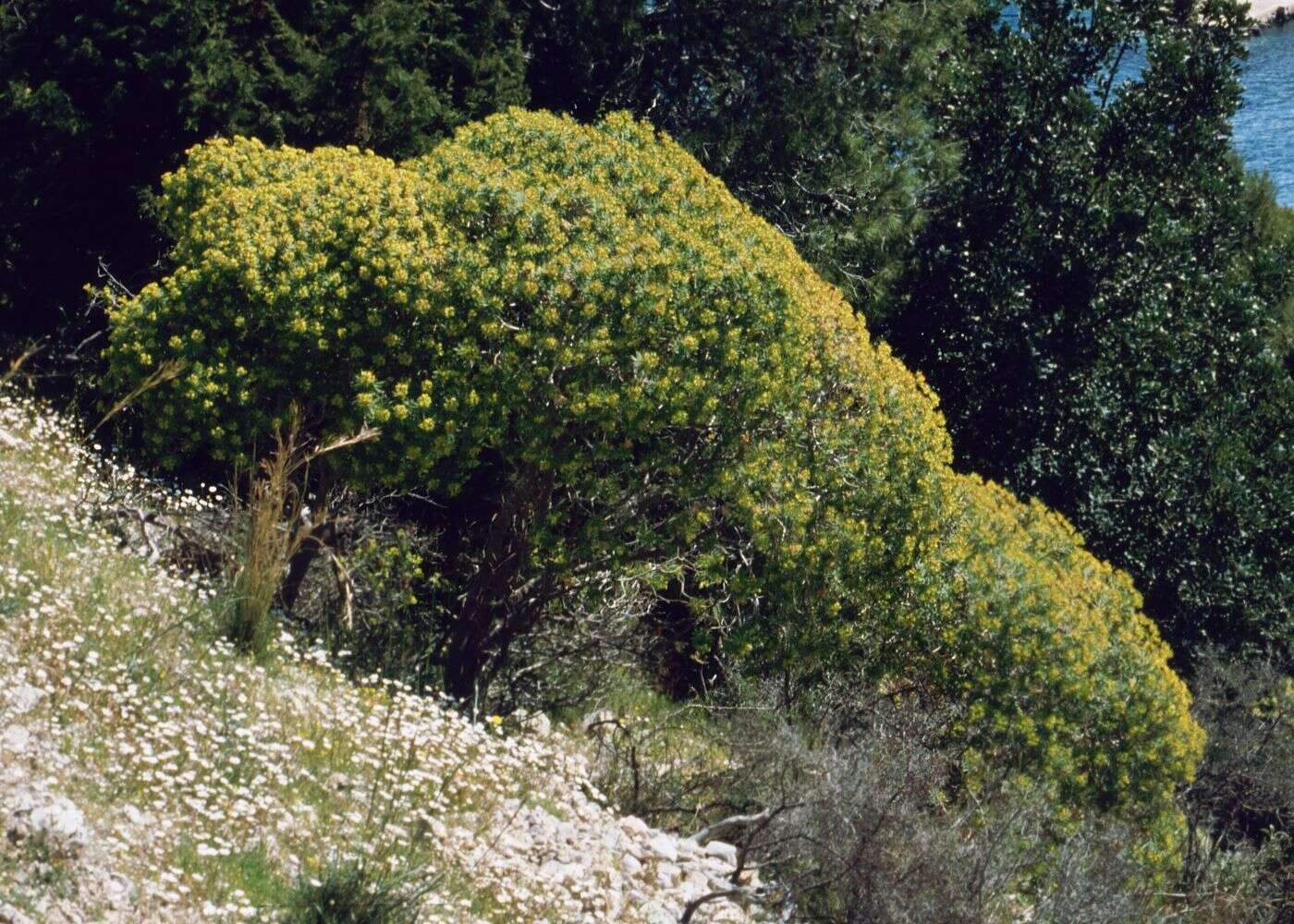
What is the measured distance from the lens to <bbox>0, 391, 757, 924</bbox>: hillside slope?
422 centimetres

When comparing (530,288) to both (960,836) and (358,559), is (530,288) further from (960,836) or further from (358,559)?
(960,836)

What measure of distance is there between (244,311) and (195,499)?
935mm

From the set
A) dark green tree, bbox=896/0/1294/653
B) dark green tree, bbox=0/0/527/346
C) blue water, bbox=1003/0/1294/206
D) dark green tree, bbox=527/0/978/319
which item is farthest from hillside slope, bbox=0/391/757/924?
blue water, bbox=1003/0/1294/206

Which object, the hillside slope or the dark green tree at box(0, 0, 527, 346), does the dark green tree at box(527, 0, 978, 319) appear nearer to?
the dark green tree at box(0, 0, 527, 346)

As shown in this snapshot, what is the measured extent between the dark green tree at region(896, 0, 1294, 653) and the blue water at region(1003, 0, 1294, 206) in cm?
952

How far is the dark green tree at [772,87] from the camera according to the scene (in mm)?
12609

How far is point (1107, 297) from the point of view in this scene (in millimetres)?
14211

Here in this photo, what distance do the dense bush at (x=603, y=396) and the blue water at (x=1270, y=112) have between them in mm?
16963

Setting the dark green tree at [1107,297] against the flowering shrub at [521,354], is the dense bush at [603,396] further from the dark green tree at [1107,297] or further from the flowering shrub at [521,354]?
the dark green tree at [1107,297]

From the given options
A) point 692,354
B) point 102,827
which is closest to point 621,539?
point 692,354

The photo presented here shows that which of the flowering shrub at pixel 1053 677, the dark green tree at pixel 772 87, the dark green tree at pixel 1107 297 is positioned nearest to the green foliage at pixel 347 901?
the flowering shrub at pixel 1053 677

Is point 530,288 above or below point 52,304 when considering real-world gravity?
above

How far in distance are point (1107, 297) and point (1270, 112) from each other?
73.0ft

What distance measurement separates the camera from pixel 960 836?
729 centimetres
